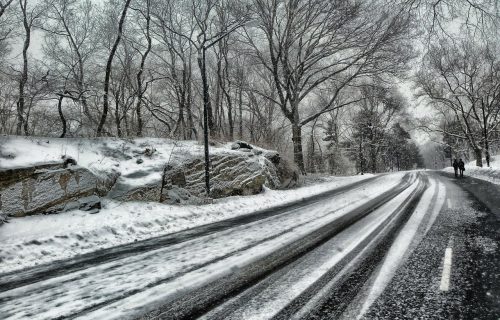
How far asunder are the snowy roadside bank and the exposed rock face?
453 millimetres

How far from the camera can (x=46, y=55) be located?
31.0m

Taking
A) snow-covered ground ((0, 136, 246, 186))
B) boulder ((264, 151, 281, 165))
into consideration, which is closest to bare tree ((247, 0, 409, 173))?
boulder ((264, 151, 281, 165))

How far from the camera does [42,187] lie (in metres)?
9.55

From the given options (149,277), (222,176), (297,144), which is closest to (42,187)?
(149,277)

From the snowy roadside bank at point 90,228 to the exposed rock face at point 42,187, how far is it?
45 centimetres

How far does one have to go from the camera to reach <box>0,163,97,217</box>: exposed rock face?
8.81 meters

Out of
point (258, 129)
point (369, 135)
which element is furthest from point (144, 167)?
point (369, 135)

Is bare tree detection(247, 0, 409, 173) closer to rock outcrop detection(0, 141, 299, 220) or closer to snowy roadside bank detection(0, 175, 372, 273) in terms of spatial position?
rock outcrop detection(0, 141, 299, 220)

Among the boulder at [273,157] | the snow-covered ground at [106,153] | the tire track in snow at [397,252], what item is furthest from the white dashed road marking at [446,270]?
the boulder at [273,157]

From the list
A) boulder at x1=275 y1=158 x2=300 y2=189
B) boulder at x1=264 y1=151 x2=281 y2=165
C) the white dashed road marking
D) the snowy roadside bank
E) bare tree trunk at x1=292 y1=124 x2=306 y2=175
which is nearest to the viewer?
the white dashed road marking

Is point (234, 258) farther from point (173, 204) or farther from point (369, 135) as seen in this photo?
point (369, 135)

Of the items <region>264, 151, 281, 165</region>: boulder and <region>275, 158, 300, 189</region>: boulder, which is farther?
<region>275, 158, 300, 189</region>: boulder

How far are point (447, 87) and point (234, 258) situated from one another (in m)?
38.2

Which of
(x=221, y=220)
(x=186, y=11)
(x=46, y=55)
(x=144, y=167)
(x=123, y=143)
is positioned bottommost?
(x=221, y=220)
